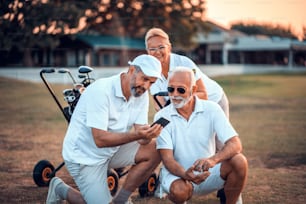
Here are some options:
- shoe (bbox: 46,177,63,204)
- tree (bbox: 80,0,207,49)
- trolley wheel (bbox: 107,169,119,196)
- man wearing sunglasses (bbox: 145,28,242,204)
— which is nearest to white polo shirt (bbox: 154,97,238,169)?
man wearing sunglasses (bbox: 145,28,242,204)

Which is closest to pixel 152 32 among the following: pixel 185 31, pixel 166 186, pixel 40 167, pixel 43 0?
pixel 166 186

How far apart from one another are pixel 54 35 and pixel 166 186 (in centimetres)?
1715

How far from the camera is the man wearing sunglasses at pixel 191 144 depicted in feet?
11.0

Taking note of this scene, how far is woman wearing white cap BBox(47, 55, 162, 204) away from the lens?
332 centimetres

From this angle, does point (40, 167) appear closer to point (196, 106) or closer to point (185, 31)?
point (196, 106)

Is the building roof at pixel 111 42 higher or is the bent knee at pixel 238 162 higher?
the bent knee at pixel 238 162

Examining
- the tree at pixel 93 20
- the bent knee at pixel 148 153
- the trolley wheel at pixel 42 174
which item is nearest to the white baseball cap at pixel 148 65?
the bent knee at pixel 148 153

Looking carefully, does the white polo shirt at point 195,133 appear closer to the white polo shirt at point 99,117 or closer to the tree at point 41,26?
the white polo shirt at point 99,117

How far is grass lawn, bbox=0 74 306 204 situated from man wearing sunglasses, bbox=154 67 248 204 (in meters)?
0.89

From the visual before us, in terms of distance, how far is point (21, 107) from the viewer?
→ 37.9ft

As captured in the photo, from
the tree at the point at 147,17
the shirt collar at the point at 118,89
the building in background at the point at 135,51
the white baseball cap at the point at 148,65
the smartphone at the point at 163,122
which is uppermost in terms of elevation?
the white baseball cap at the point at 148,65

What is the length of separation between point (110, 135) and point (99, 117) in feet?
0.45

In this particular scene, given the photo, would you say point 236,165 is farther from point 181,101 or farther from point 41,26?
point 41,26

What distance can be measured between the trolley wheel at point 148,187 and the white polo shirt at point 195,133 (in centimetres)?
98
